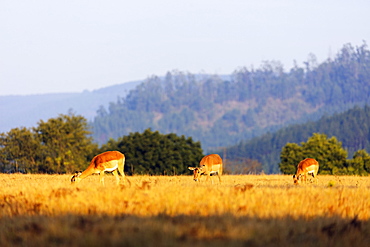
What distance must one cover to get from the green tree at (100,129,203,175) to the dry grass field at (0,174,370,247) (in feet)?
175

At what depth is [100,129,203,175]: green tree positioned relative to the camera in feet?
229

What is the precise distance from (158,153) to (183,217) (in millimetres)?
59944

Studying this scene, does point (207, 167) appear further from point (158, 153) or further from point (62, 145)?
point (62, 145)

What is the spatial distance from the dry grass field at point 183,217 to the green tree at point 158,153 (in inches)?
2101

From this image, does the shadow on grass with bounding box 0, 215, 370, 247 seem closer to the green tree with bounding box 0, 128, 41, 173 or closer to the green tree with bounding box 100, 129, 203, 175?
the green tree with bounding box 100, 129, 203, 175

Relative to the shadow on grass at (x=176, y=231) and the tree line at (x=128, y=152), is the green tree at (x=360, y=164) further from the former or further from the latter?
the shadow on grass at (x=176, y=231)

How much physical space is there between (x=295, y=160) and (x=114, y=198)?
218ft

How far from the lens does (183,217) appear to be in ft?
38.5

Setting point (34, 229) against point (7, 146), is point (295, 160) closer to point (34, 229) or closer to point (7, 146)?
point (7, 146)

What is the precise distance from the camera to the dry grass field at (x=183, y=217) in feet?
32.8

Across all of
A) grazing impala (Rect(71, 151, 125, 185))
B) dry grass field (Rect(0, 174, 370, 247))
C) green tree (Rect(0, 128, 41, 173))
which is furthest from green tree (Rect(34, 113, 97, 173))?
dry grass field (Rect(0, 174, 370, 247))

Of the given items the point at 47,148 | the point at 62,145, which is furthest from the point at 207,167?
the point at 62,145

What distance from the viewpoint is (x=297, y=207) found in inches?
542

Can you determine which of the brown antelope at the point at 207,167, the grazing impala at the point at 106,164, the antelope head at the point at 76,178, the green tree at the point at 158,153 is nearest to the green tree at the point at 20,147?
the green tree at the point at 158,153
